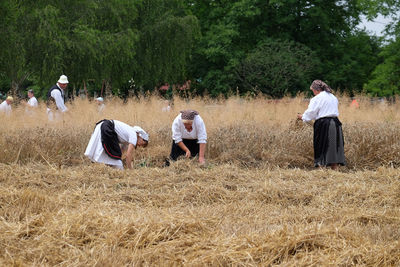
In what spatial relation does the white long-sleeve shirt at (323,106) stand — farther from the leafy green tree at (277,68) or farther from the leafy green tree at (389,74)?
the leafy green tree at (389,74)

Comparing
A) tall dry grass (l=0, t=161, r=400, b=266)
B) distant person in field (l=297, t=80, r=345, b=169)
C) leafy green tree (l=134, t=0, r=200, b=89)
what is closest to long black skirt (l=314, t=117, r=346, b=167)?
distant person in field (l=297, t=80, r=345, b=169)

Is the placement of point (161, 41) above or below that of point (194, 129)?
above

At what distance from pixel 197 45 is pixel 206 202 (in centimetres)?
2186

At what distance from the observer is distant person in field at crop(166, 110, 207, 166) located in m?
6.68

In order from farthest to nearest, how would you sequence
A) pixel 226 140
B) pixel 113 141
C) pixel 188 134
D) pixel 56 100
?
pixel 56 100
pixel 226 140
pixel 188 134
pixel 113 141

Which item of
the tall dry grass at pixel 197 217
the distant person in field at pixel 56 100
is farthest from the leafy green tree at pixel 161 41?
the tall dry grass at pixel 197 217

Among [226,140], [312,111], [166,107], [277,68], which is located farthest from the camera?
[277,68]

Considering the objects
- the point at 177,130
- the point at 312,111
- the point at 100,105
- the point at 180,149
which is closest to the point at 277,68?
the point at 100,105

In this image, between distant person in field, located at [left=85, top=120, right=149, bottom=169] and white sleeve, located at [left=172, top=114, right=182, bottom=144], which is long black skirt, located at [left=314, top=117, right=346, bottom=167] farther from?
distant person in field, located at [left=85, top=120, right=149, bottom=169]

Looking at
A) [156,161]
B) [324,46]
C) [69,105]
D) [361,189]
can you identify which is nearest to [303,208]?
[361,189]

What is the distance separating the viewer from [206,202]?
4934 mm

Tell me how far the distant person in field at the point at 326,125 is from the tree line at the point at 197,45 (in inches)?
388

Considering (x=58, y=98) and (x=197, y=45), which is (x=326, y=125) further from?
(x=197, y=45)

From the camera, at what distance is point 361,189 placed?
5.15 metres
